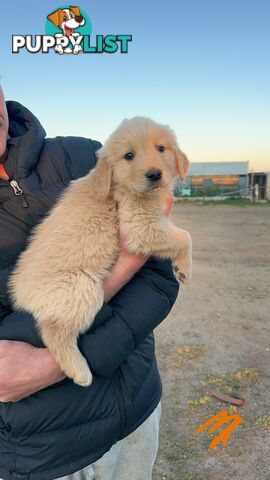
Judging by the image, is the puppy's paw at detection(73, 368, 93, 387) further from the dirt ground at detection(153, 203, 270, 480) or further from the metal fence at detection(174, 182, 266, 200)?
the metal fence at detection(174, 182, 266, 200)

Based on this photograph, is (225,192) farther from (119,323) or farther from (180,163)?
(119,323)

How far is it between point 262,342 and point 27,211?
4.53m

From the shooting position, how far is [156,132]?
241 centimetres

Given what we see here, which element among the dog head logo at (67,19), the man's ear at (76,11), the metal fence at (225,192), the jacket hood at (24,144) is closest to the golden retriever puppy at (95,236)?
the jacket hood at (24,144)

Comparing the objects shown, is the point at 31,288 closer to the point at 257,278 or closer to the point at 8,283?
the point at 8,283

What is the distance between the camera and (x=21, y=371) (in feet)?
5.64

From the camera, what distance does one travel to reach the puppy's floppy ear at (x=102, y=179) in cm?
220

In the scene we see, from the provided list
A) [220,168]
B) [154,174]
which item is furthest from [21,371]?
[220,168]

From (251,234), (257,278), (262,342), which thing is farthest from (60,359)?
(251,234)

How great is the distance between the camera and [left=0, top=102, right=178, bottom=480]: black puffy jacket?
70.9 inches

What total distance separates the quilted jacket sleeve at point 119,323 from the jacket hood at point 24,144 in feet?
2.27

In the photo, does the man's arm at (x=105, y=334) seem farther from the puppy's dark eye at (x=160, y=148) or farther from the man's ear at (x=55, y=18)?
the man's ear at (x=55, y=18)

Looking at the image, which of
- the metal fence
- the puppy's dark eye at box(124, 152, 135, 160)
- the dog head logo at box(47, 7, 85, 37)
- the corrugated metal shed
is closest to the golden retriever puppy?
the puppy's dark eye at box(124, 152, 135, 160)

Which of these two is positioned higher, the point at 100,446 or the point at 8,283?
the point at 8,283
